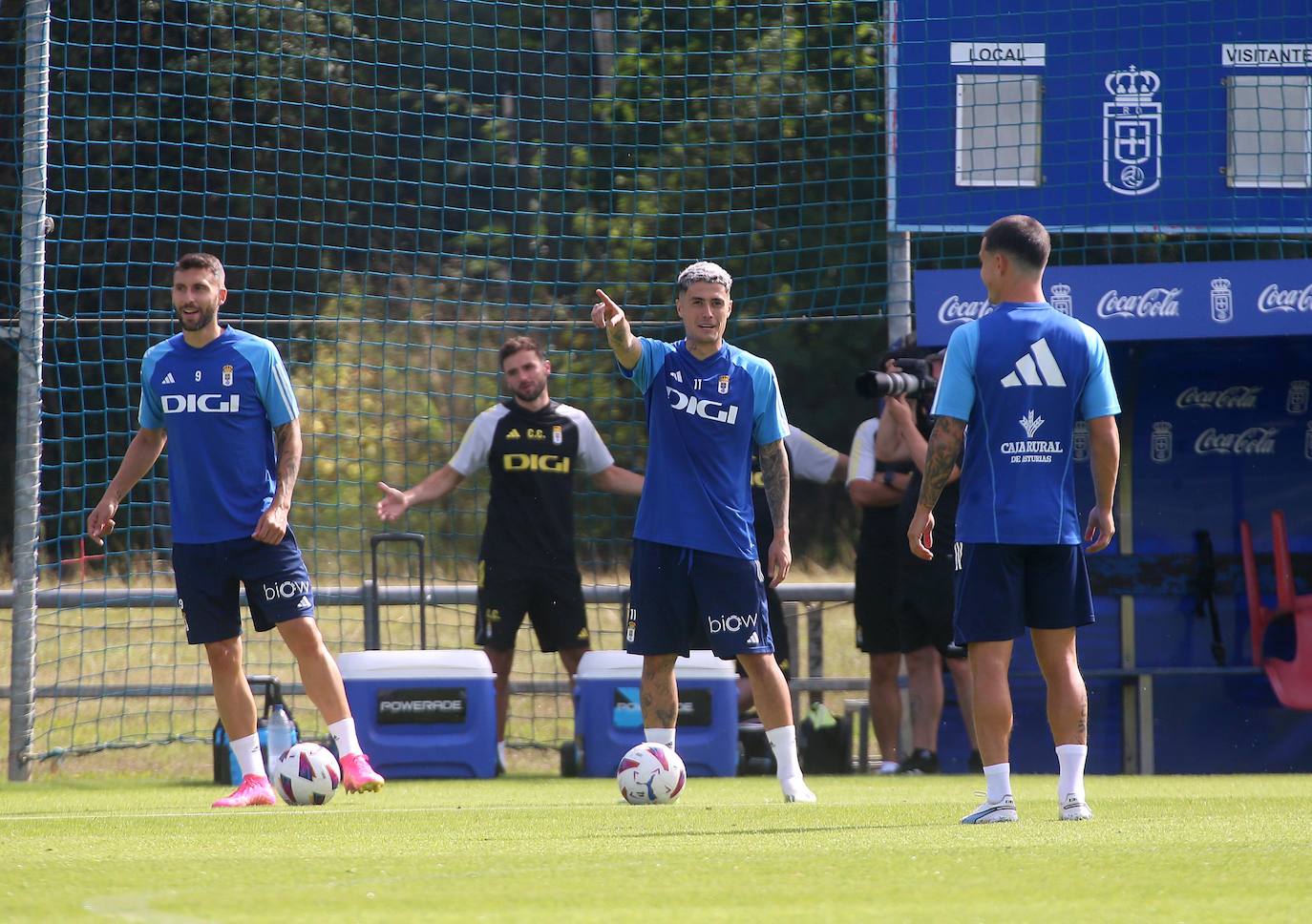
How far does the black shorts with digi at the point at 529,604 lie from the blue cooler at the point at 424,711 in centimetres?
47

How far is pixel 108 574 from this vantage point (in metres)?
10.9

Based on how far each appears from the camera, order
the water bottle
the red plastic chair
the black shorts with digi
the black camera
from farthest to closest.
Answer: the red plastic chair
the black shorts with digi
the water bottle
the black camera

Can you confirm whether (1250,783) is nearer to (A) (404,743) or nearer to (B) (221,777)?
(A) (404,743)

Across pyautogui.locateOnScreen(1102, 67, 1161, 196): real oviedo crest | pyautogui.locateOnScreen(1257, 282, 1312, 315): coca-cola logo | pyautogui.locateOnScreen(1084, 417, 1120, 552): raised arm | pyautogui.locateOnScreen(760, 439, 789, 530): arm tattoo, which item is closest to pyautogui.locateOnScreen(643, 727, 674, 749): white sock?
pyautogui.locateOnScreen(760, 439, 789, 530): arm tattoo

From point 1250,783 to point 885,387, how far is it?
2629 mm

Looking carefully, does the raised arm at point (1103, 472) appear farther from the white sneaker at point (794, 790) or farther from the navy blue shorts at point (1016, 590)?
the white sneaker at point (794, 790)

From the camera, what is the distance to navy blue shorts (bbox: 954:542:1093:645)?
5.54 metres

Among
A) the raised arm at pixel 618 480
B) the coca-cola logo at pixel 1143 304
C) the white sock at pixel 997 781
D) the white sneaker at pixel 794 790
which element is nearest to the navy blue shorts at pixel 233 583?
the white sneaker at pixel 794 790

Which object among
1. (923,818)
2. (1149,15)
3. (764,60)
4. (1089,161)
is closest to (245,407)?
(923,818)

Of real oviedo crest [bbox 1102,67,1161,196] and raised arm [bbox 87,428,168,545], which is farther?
real oviedo crest [bbox 1102,67,1161,196]

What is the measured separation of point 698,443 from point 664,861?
2.36 meters

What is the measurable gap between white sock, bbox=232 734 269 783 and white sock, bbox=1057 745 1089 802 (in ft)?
9.69

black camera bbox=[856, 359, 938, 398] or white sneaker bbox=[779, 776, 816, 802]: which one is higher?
black camera bbox=[856, 359, 938, 398]

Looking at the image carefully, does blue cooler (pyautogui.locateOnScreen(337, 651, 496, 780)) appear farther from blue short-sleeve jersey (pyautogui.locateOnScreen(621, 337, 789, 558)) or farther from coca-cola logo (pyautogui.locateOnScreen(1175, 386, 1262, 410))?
coca-cola logo (pyautogui.locateOnScreen(1175, 386, 1262, 410))
